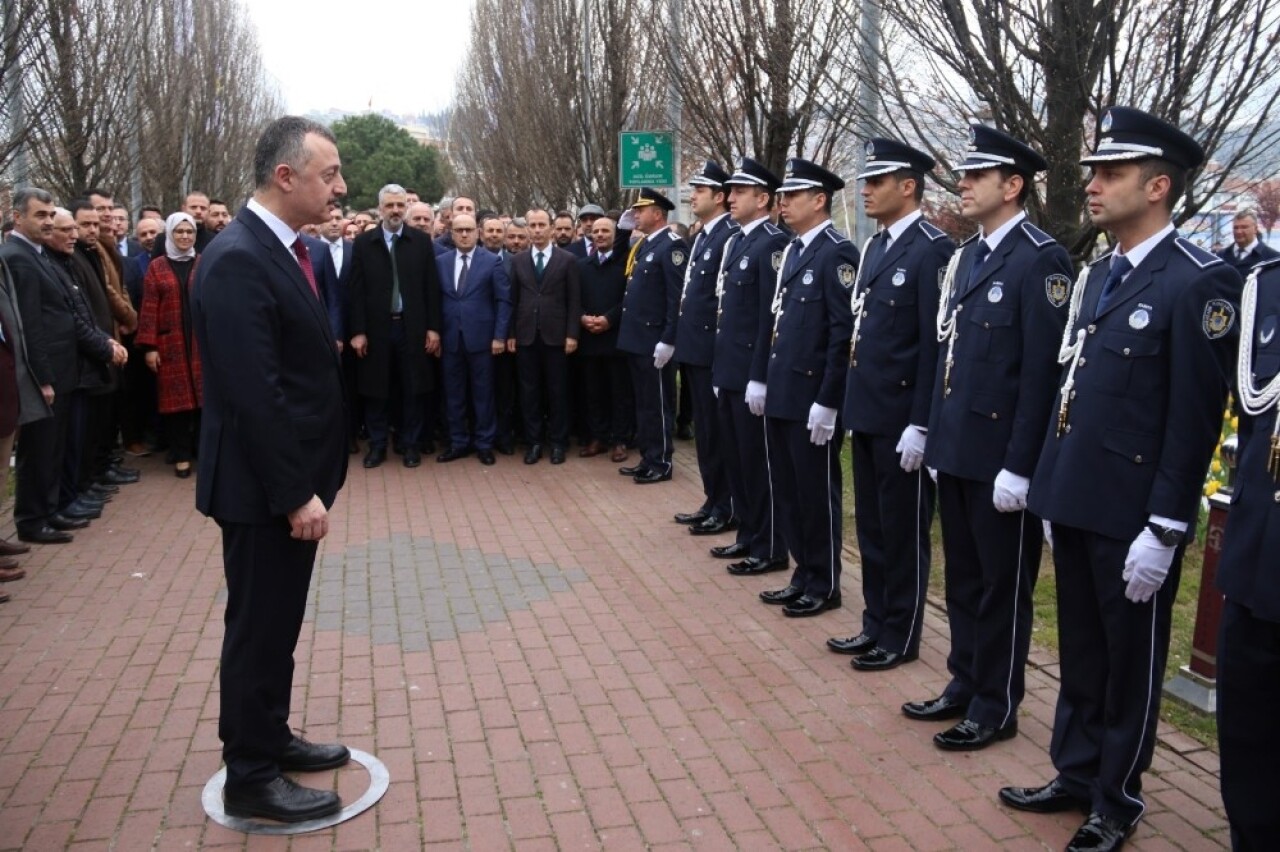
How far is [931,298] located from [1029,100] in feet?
8.04

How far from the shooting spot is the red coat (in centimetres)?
962

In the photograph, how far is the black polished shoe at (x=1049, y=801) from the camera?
157 inches

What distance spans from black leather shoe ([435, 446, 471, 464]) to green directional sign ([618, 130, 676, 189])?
A: 4596 millimetres

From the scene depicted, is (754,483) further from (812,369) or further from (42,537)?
(42,537)

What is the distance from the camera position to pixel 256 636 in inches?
153

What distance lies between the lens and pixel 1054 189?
700 centimetres

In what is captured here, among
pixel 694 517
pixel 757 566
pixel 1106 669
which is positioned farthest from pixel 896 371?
pixel 694 517

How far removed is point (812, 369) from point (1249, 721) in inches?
127

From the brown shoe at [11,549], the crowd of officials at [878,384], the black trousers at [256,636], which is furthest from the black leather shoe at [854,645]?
the brown shoe at [11,549]

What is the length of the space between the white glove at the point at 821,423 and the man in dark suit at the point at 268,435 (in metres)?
2.60

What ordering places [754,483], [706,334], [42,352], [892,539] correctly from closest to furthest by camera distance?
[892,539], [754,483], [42,352], [706,334]

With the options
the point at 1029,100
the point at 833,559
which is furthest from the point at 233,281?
the point at 1029,100

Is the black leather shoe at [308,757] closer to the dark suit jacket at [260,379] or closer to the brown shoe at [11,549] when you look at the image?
the dark suit jacket at [260,379]

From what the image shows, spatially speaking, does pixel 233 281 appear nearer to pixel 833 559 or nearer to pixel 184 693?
pixel 184 693
